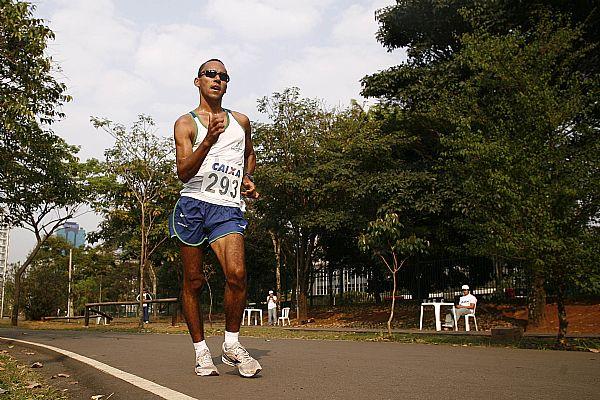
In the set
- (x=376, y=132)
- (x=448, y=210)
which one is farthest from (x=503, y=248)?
(x=376, y=132)

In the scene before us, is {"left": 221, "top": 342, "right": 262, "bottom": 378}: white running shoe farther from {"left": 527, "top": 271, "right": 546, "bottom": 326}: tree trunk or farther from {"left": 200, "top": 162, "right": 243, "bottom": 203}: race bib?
{"left": 527, "top": 271, "right": 546, "bottom": 326}: tree trunk

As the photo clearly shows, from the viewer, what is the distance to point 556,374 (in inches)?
197

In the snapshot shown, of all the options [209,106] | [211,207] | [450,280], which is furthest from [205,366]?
[450,280]

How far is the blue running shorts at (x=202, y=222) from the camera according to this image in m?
4.69

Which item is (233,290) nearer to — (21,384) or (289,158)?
(21,384)

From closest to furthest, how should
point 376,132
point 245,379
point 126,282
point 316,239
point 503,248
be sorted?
point 245,379
point 503,248
point 376,132
point 316,239
point 126,282

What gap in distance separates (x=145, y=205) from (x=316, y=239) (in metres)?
9.14

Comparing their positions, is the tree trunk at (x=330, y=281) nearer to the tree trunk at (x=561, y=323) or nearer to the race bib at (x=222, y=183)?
the tree trunk at (x=561, y=323)

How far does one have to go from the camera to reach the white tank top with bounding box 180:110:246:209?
15.6 ft

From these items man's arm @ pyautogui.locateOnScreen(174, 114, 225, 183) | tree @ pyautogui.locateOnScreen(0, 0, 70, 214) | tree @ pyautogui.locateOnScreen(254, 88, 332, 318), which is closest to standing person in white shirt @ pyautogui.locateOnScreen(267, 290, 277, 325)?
tree @ pyautogui.locateOnScreen(254, 88, 332, 318)

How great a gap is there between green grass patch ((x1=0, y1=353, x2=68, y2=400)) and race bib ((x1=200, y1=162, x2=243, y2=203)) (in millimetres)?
1727

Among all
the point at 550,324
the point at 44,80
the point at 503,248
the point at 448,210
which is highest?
the point at 44,80

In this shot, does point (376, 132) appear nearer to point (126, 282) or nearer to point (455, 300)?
point (455, 300)

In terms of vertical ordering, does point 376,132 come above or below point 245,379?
above
